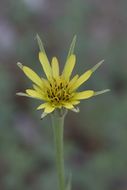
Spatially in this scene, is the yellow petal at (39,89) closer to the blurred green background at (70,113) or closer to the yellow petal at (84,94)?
the yellow petal at (84,94)

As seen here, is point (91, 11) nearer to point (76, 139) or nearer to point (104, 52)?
point (104, 52)

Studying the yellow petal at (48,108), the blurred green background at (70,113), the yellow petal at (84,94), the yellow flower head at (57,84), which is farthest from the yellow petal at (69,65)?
the blurred green background at (70,113)

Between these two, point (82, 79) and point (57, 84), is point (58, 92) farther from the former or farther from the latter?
point (82, 79)

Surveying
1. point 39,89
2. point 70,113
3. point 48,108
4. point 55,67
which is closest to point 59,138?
point 48,108

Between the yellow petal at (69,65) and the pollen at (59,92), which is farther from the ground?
the yellow petal at (69,65)

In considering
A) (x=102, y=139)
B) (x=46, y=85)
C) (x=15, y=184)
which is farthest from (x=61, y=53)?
(x=46, y=85)

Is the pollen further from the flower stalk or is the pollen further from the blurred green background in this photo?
the blurred green background

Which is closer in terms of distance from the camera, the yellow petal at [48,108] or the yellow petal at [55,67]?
the yellow petal at [48,108]
